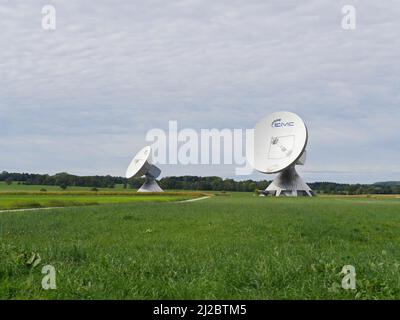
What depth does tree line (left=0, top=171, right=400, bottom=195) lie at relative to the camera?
10132cm

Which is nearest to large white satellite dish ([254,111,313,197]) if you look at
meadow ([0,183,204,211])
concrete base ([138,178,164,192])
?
meadow ([0,183,204,211])

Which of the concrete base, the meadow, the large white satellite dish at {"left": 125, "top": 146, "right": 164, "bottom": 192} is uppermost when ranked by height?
the large white satellite dish at {"left": 125, "top": 146, "right": 164, "bottom": 192}

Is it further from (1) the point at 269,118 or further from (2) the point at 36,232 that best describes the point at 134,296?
(1) the point at 269,118

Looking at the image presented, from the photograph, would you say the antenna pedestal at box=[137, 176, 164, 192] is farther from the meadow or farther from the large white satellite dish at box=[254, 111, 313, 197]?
the large white satellite dish at box=[254, 111, 313, 197]

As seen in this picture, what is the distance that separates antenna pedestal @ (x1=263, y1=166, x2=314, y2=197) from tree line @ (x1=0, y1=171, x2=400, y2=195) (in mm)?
15159

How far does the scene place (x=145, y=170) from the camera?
128 meters

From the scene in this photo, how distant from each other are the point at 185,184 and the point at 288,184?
30959 millimetres

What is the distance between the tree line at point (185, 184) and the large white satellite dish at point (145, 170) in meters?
4.76

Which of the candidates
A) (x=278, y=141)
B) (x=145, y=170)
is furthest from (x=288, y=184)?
(x=145, y=170)

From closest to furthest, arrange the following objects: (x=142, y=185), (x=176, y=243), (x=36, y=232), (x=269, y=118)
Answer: (x=176, y=243) → (x=36, y=232) → (x=269, y=118) → (x=142, y=185)

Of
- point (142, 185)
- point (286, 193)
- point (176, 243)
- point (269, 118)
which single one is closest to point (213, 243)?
point (176, 243)

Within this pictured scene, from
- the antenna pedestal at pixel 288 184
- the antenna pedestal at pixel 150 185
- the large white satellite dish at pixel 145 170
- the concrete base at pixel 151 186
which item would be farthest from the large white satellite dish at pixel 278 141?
the antenna pedestal at pixel 150 185
